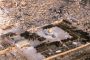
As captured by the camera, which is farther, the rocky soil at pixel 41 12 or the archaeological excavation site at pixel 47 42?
the rocky soil at pixel 41 12

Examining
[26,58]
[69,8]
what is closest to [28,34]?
Answer: [26,58]

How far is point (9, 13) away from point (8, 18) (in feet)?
1.24

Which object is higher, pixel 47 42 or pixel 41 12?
pixel 47 42

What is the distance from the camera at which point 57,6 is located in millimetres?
8023

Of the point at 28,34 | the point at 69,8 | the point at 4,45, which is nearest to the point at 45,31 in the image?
the point at 28,34

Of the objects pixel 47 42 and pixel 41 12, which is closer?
pixel 47 42

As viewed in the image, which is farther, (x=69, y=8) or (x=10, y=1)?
(x=10, y=1)

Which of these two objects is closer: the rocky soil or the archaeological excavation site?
the archaeological excavation site

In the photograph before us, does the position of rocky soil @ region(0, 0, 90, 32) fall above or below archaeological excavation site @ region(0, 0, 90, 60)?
below

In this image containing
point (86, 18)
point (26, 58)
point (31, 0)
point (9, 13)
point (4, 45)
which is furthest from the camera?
point (31, 0)

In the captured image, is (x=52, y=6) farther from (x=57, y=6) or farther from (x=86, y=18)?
(x=86, y=18)

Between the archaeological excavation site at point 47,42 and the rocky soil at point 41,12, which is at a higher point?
the archaeological excavation site at point 47,42

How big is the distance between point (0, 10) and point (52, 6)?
186 centimetres

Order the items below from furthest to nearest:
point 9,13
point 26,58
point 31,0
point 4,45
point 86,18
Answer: point 31,0
point 9,13
point 86,18
point 4,45
point 26,58
